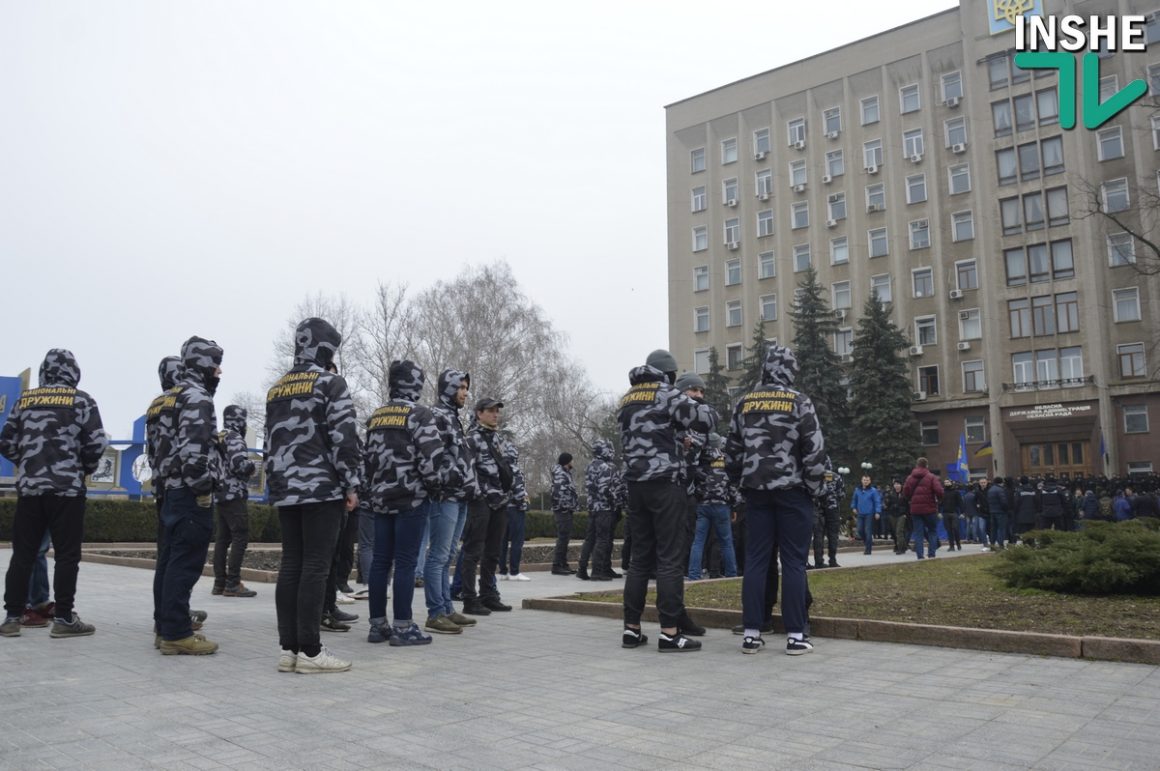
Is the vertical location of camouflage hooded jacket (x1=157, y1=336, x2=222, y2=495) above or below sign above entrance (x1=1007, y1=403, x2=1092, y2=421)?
below

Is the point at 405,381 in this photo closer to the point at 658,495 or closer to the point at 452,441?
the point at 452,441

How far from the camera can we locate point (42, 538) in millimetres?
7609

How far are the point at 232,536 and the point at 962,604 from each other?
8.26 meters

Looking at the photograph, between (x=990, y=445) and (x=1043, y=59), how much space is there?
1923 centimetres

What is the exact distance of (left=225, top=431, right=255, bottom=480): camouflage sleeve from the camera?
10.3 m

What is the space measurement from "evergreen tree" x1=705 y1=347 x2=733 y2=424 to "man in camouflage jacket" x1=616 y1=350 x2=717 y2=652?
4453 cm

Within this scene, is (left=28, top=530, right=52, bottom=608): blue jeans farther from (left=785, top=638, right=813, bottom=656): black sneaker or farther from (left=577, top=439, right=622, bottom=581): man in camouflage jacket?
(left=577, top=439, right=622, bottom=581): man in camouflage jacket

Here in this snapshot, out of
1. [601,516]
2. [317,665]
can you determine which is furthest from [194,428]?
[601,516]

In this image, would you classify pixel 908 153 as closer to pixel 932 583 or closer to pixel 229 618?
pixel 932 583

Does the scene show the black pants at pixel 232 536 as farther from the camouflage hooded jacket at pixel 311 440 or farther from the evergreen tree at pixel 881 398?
the evergreen tree at pixel 881 398

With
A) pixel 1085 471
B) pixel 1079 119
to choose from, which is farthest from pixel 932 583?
pixel 1079 119

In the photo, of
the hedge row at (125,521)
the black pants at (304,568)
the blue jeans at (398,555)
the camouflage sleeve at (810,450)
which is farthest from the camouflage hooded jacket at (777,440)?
the hedge row at (125,521)

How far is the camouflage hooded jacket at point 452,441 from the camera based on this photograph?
748 cm

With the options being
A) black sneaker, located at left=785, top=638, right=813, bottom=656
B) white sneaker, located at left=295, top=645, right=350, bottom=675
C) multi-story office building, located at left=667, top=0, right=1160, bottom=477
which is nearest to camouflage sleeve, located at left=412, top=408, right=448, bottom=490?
white sneaker, located at left=295, top=645, right=350, bottom=675
